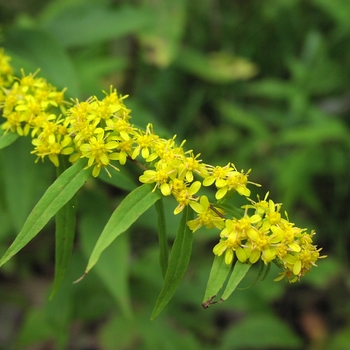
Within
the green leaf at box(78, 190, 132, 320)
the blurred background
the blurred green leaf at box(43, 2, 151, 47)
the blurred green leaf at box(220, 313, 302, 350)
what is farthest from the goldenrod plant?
the blurred green leaf at box(220, 313, 302, 350)

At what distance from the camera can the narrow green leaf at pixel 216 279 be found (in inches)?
54.1

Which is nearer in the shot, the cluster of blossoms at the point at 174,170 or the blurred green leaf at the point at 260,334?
the cluster of blossoms at the point at 174,170

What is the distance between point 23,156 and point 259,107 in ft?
12.4

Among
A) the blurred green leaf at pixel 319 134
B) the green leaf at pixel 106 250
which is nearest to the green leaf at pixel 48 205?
the green leaf at pixel 106 250

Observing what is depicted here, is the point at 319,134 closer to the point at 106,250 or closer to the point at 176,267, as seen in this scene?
the point at 106,250

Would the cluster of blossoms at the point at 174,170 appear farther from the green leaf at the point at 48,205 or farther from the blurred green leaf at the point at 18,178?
the blurred green leaf at the point at 18,178

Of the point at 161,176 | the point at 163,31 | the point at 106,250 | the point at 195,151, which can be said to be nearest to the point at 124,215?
the point at 161,176

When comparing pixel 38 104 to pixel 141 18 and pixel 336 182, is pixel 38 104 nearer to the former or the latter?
pixel 141 18

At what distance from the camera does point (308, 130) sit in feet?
14.8

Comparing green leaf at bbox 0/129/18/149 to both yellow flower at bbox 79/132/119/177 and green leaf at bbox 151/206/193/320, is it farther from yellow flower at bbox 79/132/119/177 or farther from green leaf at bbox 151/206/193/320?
green leaf at bbox 151/206/193/320

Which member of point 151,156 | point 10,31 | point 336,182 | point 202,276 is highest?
point 151,156

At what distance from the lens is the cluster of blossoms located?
141cm

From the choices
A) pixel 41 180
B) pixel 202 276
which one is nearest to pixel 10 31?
pixel 41 180

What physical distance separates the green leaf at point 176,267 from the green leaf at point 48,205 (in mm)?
343
